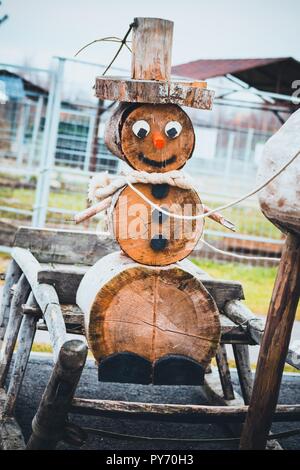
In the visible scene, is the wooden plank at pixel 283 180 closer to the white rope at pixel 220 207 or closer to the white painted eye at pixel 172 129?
the white rope at pixel 220 207

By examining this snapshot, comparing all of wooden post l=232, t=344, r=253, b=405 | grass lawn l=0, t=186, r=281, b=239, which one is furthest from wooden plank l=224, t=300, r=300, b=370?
grass lawn l=0, t=186, r=281, b=239

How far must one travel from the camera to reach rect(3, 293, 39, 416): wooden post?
426 cm

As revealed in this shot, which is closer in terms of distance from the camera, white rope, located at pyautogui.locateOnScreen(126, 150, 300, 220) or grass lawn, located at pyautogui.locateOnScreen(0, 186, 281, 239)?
white rope, located at pyautogui.locateOnScreen(126, 150, 300, 220)

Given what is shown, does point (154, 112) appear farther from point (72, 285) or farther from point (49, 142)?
point (49, 142)

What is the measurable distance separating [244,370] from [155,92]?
6.37 ft

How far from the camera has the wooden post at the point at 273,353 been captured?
322 centimetres

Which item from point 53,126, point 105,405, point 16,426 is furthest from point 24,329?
point 53,126

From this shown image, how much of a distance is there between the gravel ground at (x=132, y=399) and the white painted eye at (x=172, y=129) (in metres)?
1.74

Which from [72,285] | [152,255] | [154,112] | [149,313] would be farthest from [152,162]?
[72,285]

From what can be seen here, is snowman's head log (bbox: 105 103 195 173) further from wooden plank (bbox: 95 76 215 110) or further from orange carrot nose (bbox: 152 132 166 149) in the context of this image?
wooden plank (bbox: 95 76 215 110)

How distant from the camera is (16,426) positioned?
13.4 ft

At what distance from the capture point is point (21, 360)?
4.34 m

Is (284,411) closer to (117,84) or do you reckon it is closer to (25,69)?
(117,84)

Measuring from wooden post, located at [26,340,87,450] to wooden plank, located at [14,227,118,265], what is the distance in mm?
2247
